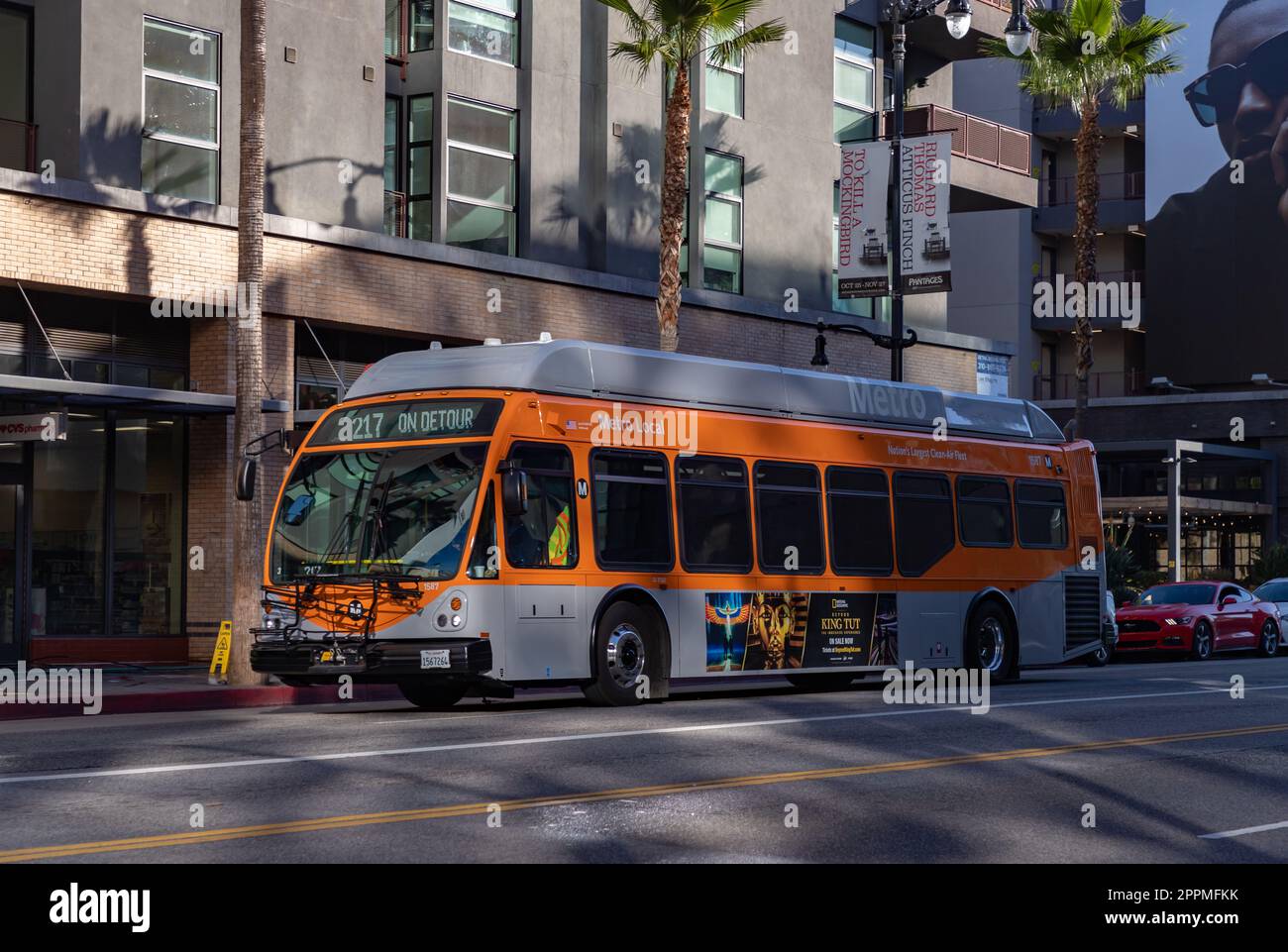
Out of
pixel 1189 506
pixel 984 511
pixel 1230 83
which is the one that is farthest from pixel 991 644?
pixel 1230 83

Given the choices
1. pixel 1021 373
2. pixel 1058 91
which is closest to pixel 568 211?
pixel 1058 91

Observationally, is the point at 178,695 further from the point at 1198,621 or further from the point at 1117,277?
the point at 1117,277

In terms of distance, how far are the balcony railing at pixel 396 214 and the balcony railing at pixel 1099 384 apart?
132 ft

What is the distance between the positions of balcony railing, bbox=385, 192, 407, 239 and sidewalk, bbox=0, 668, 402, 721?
8.45 m

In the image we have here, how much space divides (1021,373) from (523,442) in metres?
49.5

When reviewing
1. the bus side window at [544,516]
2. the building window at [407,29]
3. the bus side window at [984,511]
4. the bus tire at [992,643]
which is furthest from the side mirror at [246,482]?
the building window at [407,29]

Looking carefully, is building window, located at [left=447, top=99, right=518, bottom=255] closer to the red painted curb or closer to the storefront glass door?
Answer: the storefront glass door

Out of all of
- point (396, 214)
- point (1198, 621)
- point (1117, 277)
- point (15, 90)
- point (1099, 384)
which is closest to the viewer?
point (15, 90)

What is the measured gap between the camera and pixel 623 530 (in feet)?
58.7

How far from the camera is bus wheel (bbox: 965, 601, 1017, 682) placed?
880 inches

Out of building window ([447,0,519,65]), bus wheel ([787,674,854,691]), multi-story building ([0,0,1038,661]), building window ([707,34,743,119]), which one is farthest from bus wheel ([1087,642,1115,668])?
building window ([447,0,519,65])

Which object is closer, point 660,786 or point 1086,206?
point 660,786

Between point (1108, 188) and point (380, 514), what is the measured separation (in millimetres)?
54921

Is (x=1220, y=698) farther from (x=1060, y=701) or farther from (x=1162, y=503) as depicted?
(x=1162, y=503)
